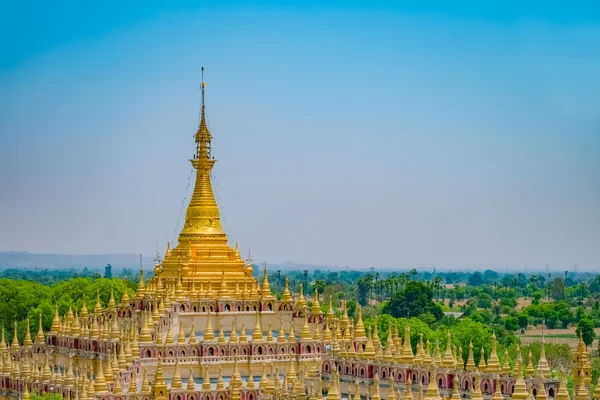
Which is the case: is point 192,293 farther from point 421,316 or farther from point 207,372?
point 421,316

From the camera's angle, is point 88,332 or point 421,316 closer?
point 88,332

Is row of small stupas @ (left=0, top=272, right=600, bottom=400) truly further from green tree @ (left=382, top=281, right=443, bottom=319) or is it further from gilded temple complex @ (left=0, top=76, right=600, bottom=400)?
green tree @ (left=382, top=281, right=443, bottom=319)

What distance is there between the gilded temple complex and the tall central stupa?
0.05 m

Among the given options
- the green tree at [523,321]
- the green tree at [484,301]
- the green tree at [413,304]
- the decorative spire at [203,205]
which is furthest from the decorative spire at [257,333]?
the green tree at [484,301]

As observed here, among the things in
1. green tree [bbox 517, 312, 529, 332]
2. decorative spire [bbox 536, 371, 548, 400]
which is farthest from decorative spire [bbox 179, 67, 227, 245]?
green tree [bbox 517, 312, 529, 332]

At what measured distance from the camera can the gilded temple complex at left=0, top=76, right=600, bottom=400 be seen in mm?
37406

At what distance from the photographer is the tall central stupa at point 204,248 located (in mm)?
49062

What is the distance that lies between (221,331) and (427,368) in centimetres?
1106

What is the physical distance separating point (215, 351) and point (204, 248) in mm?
7693

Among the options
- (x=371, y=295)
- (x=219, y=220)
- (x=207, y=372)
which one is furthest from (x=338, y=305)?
(x=207, y=372)

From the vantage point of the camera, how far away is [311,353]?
4422 cm

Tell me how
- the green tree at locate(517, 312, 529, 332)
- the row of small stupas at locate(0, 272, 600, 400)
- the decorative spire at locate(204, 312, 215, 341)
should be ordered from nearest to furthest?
1. the row of small stupas at locate(0, 272, 600, 400)
2. the decorative spire at locate(204, 312, 215, 341)
3. the green tree at locate(517, 312, 529, 332)

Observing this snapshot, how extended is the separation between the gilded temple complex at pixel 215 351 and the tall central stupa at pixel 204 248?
0.05 metres

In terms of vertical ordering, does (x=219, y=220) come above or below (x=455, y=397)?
above
